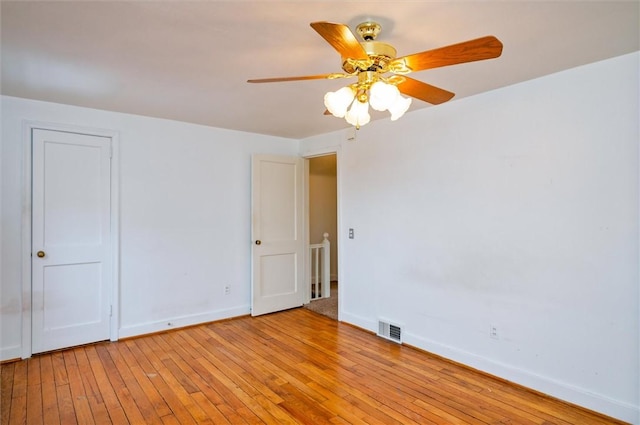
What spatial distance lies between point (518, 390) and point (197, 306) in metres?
3.30

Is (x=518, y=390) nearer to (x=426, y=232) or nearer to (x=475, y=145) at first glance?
(x=426, y=232)

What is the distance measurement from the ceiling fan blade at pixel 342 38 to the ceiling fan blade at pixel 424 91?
369 mm

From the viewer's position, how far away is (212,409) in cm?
240

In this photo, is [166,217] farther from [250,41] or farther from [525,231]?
[525,231]

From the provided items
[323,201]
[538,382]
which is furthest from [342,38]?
[323,201]

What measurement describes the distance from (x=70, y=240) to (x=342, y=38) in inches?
131

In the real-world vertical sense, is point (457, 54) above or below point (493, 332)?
above

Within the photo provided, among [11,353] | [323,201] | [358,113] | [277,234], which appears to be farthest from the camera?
[323,201]

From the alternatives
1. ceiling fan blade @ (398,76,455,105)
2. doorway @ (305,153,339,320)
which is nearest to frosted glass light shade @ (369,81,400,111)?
ceiling fan blade @ (398,76,455,105)

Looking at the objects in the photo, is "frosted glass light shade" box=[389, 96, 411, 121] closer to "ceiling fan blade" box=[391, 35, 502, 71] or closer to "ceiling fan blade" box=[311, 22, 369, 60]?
"ceiling fan blade" box=[391, 35, 502, 71]

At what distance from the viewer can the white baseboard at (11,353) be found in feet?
10.1

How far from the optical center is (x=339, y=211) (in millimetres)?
4312

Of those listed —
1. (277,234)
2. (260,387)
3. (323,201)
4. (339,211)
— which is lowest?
(260,387)

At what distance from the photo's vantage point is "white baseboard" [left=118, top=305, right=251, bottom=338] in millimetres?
3707
